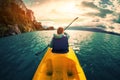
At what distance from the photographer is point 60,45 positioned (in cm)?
880

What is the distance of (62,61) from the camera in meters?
8.40

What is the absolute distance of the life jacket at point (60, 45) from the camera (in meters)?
8.74

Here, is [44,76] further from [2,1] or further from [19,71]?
[2,1]

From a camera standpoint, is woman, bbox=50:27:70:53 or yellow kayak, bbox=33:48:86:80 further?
woman, bbox=50:27:70:53

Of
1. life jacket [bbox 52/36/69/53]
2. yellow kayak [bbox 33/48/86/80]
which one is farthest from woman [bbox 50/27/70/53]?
yellow kayak [bbox 33/48/86/80]

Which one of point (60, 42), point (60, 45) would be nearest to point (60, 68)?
point (60, 45)

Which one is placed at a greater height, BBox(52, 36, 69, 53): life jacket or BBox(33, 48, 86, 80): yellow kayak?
BBox(52, 36, 69, 53): life jacket

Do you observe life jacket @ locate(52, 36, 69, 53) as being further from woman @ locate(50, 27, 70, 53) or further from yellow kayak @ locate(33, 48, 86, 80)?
yellow kayak @ locate(33, 48, 86, 80)

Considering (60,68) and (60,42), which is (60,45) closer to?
(60,42)

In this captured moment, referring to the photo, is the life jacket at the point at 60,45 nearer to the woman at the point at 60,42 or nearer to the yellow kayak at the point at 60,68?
the woman at the point at 60,42

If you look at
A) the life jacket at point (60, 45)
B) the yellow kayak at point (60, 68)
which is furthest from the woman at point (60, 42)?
the yellow kayak at point (60, 68)

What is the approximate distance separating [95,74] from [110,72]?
1.82m

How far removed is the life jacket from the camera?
8.74 metres

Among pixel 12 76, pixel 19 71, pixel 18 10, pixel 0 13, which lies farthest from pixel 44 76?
pixel 18 10
